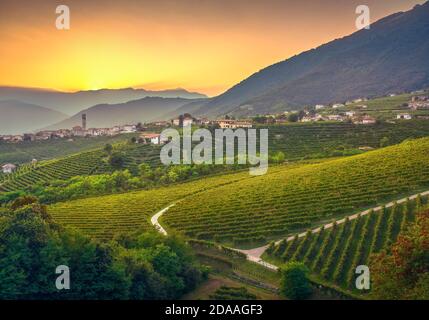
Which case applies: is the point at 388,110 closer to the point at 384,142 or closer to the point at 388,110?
the point at 388,110

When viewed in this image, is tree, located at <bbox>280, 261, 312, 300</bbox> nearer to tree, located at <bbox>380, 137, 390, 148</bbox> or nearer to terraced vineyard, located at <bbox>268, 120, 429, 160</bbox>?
terraced vineyard, located at <bbox>268, 120, 429, 160</bbox>

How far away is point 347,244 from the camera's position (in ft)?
98.7

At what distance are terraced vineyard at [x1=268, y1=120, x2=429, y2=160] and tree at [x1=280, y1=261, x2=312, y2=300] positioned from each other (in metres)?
44.1

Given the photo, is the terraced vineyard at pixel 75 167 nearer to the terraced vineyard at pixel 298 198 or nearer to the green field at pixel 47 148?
the green field at pixel 47 148

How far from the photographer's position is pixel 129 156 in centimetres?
8288

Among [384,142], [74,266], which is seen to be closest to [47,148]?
[384,142]

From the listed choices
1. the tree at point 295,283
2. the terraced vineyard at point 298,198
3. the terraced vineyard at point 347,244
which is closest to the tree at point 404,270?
the tree at point 295,283

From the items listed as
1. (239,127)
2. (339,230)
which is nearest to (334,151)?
(239,127)

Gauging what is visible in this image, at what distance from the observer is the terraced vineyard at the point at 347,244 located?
27578 millimetres

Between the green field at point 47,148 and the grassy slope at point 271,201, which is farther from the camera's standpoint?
the green field at point 47,148

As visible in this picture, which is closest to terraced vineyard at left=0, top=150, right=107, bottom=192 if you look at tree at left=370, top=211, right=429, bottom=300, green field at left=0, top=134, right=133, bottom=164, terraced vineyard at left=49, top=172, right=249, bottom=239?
terraced vineyard at left=49, top=172, right=249, bottom=239

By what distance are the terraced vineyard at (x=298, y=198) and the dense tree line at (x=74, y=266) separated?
29.0 feet

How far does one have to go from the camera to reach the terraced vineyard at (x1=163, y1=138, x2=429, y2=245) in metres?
36.1
